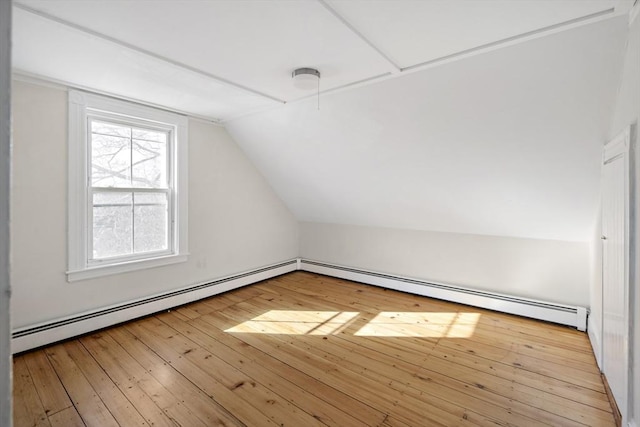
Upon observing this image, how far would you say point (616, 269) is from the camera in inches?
75.7

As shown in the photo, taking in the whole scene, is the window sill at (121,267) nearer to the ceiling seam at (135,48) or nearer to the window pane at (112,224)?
the window pane at (112,224)

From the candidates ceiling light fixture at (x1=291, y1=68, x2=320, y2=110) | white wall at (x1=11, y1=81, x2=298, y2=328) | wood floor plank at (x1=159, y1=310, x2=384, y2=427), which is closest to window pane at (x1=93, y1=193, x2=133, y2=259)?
white wall at (x1=11, y1=81, x2=298, y2=328)

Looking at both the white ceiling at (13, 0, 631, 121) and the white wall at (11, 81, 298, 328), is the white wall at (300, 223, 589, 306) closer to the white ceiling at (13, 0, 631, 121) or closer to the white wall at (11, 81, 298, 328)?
the white wall at (11, 81, 298, 328)

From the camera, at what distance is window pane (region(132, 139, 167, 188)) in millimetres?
3363

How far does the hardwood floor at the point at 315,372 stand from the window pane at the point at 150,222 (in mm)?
802

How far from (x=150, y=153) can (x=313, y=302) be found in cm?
261

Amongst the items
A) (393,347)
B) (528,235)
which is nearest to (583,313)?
(528,235)

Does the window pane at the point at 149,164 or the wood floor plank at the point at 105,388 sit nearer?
the wood floor plank at the point at 105,388

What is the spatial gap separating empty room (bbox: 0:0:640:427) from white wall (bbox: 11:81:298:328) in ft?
0.06

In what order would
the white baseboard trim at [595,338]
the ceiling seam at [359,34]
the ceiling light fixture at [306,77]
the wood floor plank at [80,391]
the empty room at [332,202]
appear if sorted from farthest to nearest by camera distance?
1. the white baseboard trim at [595,338]
2. the ceiling light fixture at [306,77]
3. the wood floor plank at [80,391]
4. the empty room at [332,202]
5. the ceiling seam at [359,34]

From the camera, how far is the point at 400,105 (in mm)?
2707

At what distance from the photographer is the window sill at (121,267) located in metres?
Result: 2.90

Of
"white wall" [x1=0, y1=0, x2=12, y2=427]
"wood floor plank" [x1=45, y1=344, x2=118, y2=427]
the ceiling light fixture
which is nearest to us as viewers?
"white wall" [x1=0, y1=0, x2=12, y2=427]

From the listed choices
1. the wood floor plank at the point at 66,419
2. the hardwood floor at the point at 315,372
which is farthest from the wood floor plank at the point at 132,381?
the wood floor plank at the point at 66,419
